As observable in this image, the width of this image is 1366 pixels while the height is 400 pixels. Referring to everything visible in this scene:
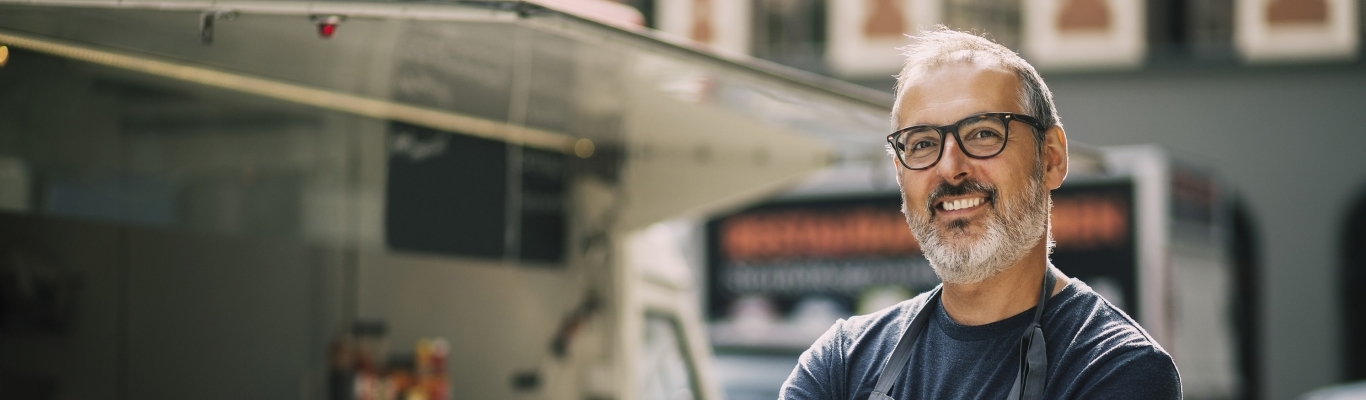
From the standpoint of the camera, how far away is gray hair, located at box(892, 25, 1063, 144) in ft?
7.41

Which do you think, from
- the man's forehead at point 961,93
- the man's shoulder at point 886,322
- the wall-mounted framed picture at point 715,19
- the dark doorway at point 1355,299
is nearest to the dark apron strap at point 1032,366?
the man's shoulder at point 886,322

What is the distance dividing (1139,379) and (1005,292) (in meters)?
0.28

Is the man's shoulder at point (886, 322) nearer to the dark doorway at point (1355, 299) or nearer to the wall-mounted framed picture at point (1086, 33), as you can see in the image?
the wall-mounted framed picture at point (1086, 33)

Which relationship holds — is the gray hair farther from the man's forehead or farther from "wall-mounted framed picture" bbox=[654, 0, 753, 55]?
"wall-mounted framed picture" bbox=[654, 0, 753, 55]

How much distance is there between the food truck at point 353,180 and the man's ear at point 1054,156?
56.9 inches

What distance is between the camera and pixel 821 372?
Result: 2418mm

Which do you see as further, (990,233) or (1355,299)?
(1355,299)

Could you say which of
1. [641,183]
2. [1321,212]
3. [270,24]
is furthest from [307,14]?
[1321,212]

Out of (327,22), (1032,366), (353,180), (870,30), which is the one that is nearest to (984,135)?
(1032,366)

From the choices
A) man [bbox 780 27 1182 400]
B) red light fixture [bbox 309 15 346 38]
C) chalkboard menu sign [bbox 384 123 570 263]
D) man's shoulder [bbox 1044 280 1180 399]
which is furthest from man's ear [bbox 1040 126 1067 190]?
chalkboard menu sign [bbox 384 123 570 263]

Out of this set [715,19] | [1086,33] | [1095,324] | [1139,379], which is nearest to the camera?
[1139,379]

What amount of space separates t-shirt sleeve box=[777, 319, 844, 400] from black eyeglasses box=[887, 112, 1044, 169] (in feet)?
1.13

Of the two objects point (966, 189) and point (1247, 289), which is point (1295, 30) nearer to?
point (1247, 289)

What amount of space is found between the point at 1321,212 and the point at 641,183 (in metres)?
10.5
